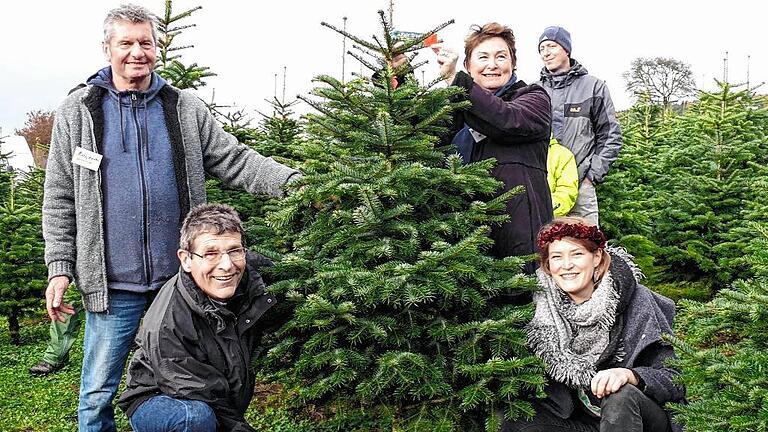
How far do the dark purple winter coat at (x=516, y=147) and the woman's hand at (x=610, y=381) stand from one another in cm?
68

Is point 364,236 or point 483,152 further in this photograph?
point 483,152

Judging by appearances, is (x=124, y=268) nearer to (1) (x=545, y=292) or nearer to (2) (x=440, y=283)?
(2) (x=440, y=283)

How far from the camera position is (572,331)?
3324 mm

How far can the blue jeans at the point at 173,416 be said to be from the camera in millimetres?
3020

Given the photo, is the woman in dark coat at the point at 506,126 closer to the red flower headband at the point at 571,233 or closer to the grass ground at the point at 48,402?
the red flower headband at the point at 571,233

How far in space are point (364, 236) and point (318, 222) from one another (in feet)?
0.84

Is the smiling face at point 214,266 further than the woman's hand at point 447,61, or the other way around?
the woman's hand at point 447,61

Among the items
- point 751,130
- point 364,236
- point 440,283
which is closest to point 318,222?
point 364,236

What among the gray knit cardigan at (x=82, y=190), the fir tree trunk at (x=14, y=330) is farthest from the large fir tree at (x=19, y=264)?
the gray knit cardigan at (x=82, y=190)

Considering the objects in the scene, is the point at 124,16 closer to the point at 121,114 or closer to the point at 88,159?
the point at 121,114

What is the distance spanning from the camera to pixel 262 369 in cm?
346

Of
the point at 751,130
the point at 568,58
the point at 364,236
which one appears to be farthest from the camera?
the point at 751,130

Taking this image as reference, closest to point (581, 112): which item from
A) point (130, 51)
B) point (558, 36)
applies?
point (558, 36)

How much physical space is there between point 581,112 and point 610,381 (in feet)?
10.8
